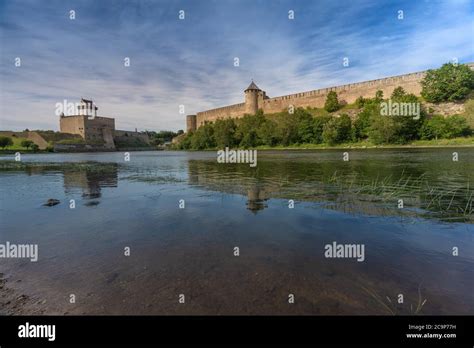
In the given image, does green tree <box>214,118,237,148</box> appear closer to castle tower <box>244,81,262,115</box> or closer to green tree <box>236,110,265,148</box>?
green tree <box>236,110,265,148</box>

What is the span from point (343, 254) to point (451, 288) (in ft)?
4.76

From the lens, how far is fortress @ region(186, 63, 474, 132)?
201 feet

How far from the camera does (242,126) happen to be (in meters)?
75.2

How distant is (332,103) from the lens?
69438mm

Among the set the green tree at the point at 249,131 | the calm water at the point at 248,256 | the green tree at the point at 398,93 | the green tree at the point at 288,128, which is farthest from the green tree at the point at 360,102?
the calm water at the point at 248,256

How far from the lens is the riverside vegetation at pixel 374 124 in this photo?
1811 inches

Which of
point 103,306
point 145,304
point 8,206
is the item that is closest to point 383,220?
point 145,304

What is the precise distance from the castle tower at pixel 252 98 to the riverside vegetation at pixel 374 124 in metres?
7.19

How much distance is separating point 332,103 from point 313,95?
860 centimetres

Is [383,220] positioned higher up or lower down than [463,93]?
lower down
